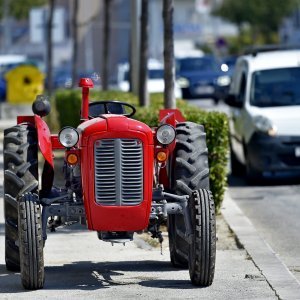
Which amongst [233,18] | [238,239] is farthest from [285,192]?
[233,18]

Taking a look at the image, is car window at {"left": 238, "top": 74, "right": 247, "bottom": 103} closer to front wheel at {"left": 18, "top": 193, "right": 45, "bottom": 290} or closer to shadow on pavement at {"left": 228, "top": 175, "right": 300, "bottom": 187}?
shadow on pavement at {"left": 228, "top": 175, "right": 300, "bottom": 187}

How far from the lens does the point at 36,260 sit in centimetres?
877

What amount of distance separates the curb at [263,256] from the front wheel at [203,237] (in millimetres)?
558

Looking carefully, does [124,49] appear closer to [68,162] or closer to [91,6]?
[91,6]

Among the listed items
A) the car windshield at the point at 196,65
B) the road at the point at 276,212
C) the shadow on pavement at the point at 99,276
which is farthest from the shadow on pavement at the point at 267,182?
the car windshield at the point at 196,65

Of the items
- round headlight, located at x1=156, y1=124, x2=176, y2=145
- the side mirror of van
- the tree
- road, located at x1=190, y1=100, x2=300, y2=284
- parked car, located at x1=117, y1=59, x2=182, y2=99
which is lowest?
the tree

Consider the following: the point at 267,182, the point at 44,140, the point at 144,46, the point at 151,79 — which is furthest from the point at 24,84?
the point at 44,140

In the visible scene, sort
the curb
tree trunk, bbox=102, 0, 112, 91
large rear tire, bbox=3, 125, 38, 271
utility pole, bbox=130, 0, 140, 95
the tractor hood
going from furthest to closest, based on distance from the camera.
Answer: tree trunk, bbox=102, 0, 112, 91
utility pole, bbox=130, 0, 140, 95
large rear tire, bbox=3, 125, 38, 271
the curb
the tractor hood

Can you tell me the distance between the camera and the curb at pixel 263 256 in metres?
9.06

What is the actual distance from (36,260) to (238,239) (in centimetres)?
327

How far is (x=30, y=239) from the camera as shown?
344 inches

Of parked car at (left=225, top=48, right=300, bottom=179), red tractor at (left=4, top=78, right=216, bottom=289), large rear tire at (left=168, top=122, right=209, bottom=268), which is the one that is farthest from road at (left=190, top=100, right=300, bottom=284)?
red tractor at (left=4, top=78, right=216, bottom=289)

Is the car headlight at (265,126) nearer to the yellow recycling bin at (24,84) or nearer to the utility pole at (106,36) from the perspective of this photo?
the utility pole at (106,36)

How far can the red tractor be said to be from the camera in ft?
28.7
